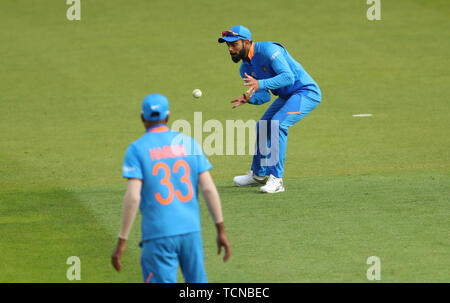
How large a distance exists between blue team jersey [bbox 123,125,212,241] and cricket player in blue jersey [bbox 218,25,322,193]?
14.8 ft

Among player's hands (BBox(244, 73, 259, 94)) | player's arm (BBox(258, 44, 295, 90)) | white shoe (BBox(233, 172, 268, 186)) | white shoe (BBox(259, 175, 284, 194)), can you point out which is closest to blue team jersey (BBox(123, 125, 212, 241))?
player's hands (BBox(244, 73, 259, 94))

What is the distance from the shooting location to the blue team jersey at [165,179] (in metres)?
6.77

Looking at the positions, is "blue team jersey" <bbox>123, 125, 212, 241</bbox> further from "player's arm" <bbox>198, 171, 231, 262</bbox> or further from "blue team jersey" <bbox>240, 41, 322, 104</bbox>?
"blue team jersey" <bbox>240, 41, 322, 104</bbox>

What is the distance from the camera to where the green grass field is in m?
9.41

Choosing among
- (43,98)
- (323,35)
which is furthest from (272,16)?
(43,98)

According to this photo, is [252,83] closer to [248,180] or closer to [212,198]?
[248,180]

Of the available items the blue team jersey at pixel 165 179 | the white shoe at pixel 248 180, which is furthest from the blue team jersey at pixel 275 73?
the blue team jersey at pixel 165 179

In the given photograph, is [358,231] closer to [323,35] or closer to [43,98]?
[43,98]

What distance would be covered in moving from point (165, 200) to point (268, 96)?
19.3ft

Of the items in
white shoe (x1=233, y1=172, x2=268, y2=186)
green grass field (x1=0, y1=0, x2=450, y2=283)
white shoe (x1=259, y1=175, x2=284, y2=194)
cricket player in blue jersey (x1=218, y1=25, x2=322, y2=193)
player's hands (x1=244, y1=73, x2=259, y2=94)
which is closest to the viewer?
green grass field (x1=0, y1=0, x2=450, y2=283)

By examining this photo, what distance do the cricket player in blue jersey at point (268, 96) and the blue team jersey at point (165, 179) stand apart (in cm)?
452

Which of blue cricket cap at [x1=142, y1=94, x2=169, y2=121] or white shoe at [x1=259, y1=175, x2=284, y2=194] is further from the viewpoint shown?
white shoe at [x1=259, y1=175, x2=284, y2=194]

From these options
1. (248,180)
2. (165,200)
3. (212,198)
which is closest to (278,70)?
(248,180)
